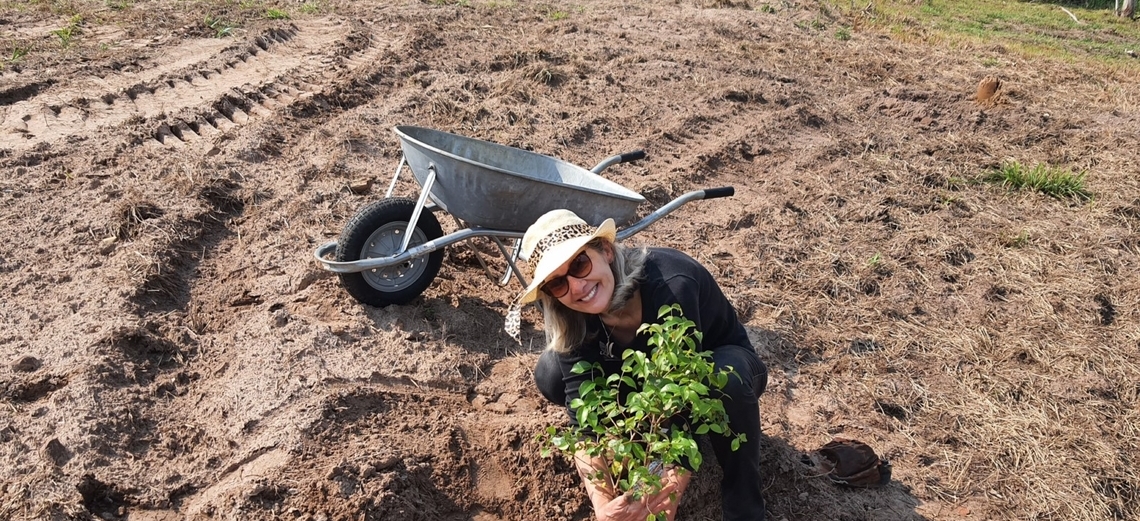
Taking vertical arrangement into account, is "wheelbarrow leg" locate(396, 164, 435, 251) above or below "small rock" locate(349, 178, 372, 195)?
above

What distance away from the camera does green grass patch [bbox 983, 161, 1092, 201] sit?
589cm

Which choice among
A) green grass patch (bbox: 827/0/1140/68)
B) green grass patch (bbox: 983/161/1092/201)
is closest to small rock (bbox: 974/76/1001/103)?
green grass patch (bbox: 983/161/1092/201)

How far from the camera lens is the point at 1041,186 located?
594cm

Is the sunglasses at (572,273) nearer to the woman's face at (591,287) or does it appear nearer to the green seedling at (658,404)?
the woman's face at (591,287)

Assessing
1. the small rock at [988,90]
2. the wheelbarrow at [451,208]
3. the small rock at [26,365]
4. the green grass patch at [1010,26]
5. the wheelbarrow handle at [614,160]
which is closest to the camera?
the small rock at [26,365]

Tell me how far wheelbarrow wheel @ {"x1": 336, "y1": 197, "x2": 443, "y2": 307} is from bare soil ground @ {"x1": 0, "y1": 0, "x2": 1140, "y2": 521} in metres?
0.13

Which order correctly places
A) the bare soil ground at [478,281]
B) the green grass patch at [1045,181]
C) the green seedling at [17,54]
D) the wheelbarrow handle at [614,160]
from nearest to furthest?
the bare soil ground at [478,281]
the wheelbarrow handle at [614,160]
the green grass patch at [1045,181]
the green seedling at [17,54]

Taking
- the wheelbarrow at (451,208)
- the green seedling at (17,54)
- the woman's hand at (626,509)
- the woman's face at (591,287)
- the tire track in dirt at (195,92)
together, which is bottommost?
the tire track in dirt at (195,92)

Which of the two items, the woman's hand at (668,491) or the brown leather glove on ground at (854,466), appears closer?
the woman's hand at (668,491)

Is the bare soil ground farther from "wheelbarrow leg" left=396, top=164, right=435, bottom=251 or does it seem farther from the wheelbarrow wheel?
"wheelbarrow leg" left=396, top=164, right=435, bottom=251

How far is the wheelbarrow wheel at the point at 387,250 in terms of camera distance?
12.8ft

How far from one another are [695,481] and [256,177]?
12.1ft

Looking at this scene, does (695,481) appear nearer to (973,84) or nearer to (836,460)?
(836,460)

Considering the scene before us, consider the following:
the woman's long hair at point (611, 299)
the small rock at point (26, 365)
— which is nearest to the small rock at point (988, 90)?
the woman's long hair at point (611, 299)
